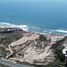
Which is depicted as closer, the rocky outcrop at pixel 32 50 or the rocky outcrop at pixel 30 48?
the rocky outcrop at pixel 32 50

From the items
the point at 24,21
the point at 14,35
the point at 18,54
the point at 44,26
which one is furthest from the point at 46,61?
the point at 24,21

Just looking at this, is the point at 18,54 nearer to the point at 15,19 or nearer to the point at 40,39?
the point at 40,39

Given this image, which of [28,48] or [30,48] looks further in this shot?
[28,48]

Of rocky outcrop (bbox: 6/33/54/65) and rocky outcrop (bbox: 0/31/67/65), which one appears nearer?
rocky outcrop (bbox: 6/33/54/65)

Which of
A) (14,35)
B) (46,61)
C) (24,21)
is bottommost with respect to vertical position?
(46,61)

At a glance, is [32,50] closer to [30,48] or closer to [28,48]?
[30,48]

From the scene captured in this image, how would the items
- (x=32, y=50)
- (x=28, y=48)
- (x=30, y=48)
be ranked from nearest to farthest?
1. (x=32, y=50)
2. (x=30, y=48)
3. (x=28, y=48)

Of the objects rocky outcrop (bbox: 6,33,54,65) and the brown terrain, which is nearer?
rocky outcrop (bbox: 6,33,54,65)

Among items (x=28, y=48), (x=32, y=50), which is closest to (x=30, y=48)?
(x=28, y=48)

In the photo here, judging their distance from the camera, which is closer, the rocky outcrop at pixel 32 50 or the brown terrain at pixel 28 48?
the rocky outcrop at pixel 32 50

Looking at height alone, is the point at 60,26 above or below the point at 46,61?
above

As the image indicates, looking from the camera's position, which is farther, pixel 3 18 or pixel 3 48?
pixel 3 18
